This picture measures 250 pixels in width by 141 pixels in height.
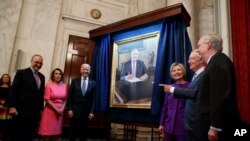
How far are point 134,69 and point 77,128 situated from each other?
1.30 metres

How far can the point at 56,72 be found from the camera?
11.9 ft

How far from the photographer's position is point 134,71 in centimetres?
390

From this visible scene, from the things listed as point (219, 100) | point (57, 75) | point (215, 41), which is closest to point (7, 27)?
Result: point (57, 75)

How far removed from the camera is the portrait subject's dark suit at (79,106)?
3510 mm

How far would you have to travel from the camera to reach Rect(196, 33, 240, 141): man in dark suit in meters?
1.68

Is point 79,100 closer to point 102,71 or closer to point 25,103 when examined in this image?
point 25,103

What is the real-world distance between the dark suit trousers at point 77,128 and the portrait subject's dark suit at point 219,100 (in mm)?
2095

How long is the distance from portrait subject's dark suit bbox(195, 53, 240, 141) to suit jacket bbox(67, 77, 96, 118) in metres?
2.08

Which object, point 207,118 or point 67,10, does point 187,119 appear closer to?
point 207,118

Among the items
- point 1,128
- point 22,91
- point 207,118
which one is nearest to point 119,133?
point 1,128

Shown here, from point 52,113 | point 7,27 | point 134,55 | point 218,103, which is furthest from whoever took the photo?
point 7,27

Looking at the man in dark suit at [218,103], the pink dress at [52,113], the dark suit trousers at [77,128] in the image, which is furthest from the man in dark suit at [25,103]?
the man in dark suit at [218,103]

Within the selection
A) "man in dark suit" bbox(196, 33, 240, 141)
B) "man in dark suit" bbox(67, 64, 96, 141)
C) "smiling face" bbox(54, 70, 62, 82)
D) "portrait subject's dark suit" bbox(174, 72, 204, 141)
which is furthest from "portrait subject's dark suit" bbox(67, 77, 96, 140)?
"man in dark suit" bbox(196, 33, 240, 141)

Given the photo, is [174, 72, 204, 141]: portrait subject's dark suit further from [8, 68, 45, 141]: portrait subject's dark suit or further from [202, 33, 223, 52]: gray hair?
[8, 68, 45, 141]: portrait subject's dark suit
